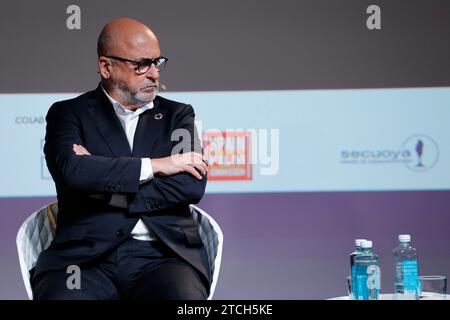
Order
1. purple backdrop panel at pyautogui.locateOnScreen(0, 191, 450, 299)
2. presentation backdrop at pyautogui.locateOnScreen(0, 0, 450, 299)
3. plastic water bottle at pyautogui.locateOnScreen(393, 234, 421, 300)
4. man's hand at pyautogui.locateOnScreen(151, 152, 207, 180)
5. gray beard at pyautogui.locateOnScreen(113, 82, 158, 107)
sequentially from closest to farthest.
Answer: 1. man's hand at pyautogui.locateOnScreen(151, 152, 207, 180)
2. plastic water bottle at pyautogui.locateOnScreen(393, 234, 421, 300)
3. gray beard at pyautogui.locateOnScreen(113, 82, 158, 107)
4. presentation backdrop at pyautogui.locateOnScreen(0, 0, 450, 299)
5. purple backdrop panel at pyautogui.locateOnScreen(0, 191, 450, 299)

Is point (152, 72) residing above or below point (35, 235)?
above

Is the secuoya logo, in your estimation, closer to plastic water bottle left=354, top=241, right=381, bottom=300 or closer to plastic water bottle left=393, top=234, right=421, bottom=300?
plastic water bottle left=393, top=234, right=421, bottom=300

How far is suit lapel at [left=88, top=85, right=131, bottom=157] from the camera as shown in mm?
4039

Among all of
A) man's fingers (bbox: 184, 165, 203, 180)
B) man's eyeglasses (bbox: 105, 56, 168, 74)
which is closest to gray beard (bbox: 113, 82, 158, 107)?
man's eyeglasses (bbox: 105, 56, 168, 74)

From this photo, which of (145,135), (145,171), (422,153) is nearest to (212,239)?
(145,171)

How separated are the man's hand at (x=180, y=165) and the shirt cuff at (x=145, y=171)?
0.07ft

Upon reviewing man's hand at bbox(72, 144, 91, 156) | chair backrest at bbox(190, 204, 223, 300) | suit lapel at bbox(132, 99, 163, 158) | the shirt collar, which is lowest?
chair backrest at bbox(190, 204, 223, 300)

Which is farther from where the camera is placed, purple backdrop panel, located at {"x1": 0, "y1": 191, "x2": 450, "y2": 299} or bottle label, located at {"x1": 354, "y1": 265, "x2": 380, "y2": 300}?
purple backdrop panel, located at {"x1": 0, "y1": 191, "x2": 450, "y2": 299}

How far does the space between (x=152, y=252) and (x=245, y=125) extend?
1848 mm

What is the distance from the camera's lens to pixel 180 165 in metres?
3.93

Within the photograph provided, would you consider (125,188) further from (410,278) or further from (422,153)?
(422,153)

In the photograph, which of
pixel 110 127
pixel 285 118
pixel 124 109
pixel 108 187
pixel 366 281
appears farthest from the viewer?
pixel 285 118

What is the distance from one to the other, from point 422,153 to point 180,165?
229 centimetres

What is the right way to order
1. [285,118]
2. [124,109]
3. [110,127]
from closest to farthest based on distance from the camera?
[110,127], [124,109], [285,118]
